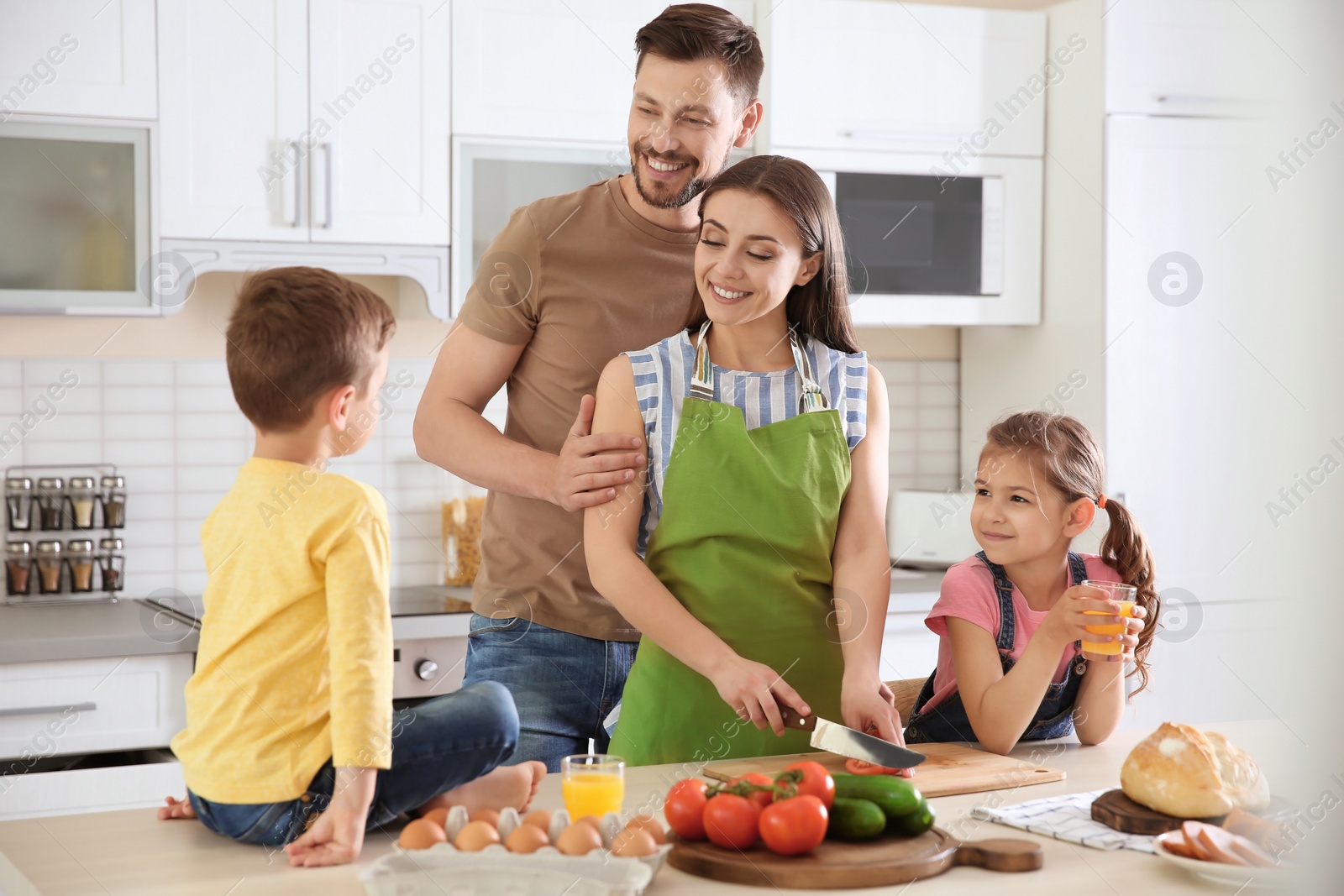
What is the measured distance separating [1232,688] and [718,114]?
76.9 inches

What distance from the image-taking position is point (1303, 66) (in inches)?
11.9

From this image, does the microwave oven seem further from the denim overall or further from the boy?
the boy

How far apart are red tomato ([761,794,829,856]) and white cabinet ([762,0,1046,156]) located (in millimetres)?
2098

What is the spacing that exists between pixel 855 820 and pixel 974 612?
56cm

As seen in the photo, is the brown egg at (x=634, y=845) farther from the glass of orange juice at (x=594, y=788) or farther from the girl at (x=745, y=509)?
the girl at (x=745, y=509)

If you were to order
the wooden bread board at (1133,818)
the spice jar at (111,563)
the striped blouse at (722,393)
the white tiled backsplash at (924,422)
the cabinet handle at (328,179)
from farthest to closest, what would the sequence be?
1. the white tiled backsplash at (924,422)
2. the spice jar at (111,563)
3. the cabinet handle at (328,179)
4. the striped blouse at (722,393)
5. the wooden bread board at (1133,818)

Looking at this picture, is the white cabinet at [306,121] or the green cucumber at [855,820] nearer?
the green cucumber at [855,820]

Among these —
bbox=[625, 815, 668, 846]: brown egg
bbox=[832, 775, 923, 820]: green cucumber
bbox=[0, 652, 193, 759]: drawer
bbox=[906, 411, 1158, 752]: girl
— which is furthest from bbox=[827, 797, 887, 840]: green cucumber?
bbox=[0, 652, 193, 759]: drawer

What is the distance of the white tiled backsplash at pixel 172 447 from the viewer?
259 centimetres

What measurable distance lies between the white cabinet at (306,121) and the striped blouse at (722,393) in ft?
4.39

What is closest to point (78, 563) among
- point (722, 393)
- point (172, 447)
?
point (172, 447)

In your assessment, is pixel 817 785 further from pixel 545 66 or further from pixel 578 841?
pixel 545 66

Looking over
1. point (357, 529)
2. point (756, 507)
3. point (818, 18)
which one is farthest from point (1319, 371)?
point (818, 18)

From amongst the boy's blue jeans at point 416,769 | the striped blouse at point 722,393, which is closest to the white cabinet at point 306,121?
the striped blouse at point 722,393
